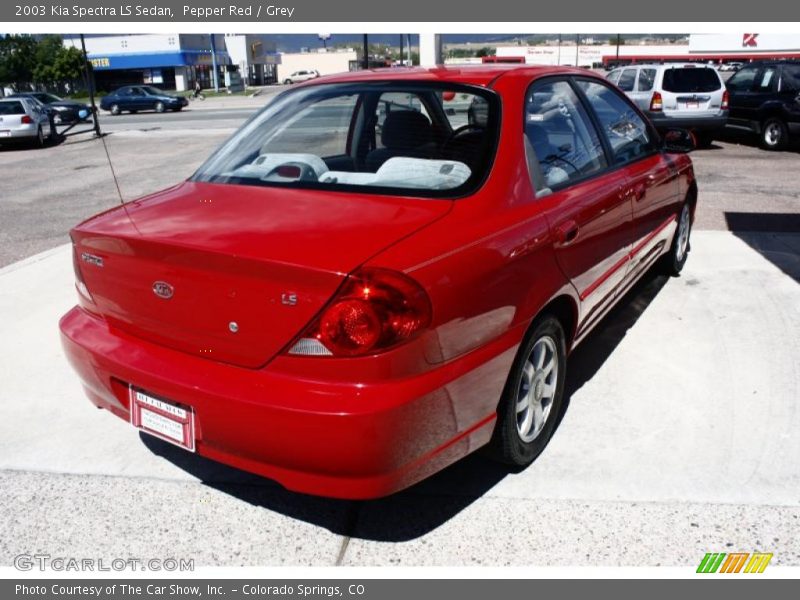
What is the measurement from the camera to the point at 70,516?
116 inches

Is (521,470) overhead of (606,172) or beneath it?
beneath

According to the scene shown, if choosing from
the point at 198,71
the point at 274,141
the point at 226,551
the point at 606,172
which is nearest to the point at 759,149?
the point at 606,172

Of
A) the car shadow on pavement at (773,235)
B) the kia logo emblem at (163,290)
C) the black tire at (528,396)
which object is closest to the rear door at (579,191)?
the black tire at (528,396)

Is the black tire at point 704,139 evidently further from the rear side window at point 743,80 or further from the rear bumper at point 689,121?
the rear side window at point 743,80

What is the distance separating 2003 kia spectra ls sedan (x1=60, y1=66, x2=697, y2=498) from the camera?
7.52 ft

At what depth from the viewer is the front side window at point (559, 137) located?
10.6ft

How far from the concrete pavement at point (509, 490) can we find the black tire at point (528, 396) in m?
0.12

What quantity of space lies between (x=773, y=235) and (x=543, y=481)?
5243 millimetres

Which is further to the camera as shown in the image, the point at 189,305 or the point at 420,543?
the point at 420,543

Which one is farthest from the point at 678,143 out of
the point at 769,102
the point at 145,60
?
the point at 145,60

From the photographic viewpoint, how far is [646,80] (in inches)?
574

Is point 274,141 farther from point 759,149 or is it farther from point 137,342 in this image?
point 759,149

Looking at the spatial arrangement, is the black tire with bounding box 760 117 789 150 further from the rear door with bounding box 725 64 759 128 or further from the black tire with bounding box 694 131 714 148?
the black tire with bounding box 694 131 714 148

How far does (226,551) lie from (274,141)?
1936 millimetres
